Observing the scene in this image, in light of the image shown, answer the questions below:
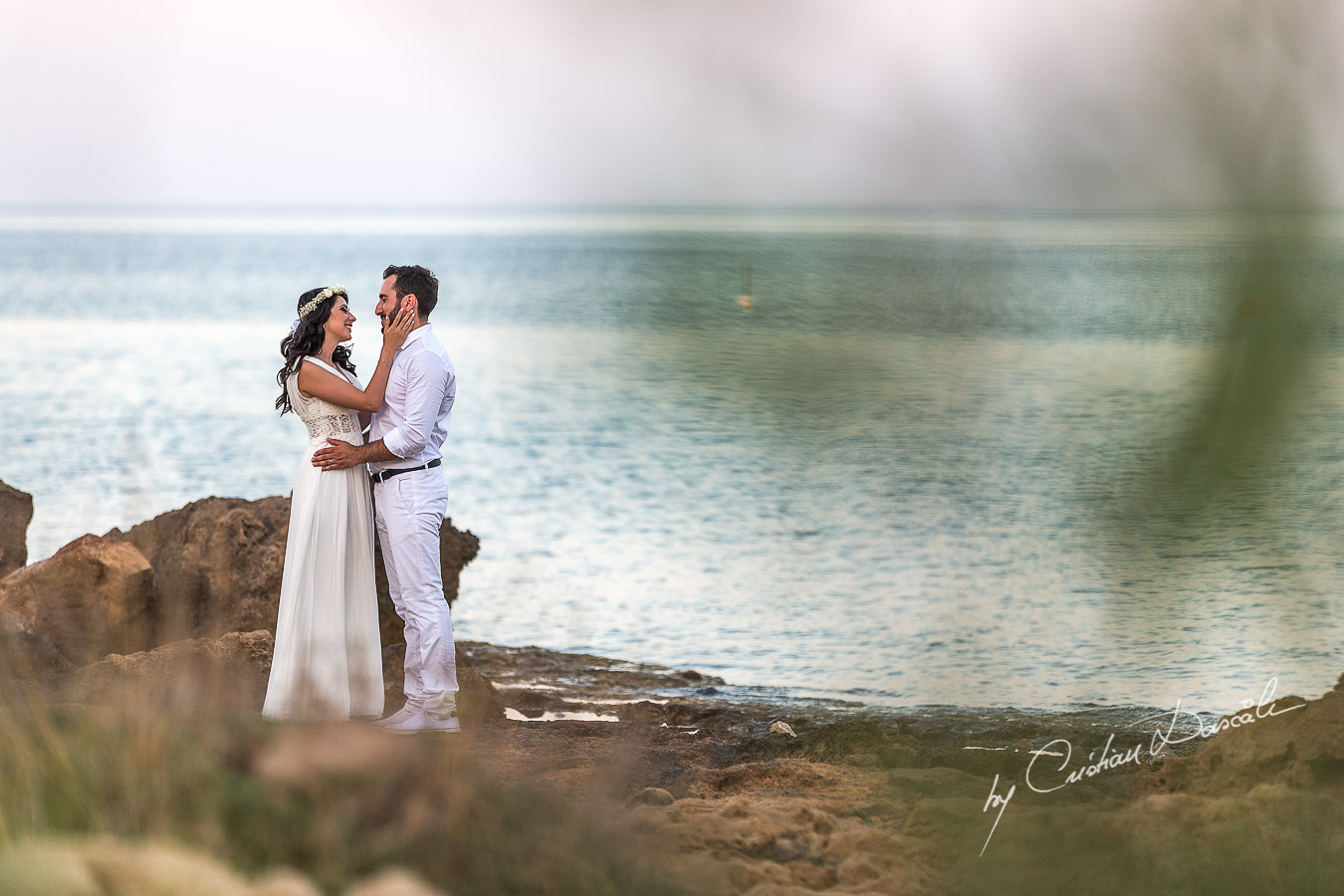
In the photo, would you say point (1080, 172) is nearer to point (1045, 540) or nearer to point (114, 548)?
point (1045, 540)

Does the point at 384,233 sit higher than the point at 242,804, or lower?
higher

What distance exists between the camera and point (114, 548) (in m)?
5.62

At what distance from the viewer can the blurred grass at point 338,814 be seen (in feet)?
5.75

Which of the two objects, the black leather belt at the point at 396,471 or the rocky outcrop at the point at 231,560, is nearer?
the black leather belt at the point at 396,471

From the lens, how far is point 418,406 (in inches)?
188

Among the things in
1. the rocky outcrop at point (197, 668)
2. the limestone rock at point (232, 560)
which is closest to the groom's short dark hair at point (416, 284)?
the rocky outcrop at point (197, 668)

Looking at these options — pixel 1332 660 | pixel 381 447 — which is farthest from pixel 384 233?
pixel 381 447

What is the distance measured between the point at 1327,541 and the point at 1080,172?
0.32m

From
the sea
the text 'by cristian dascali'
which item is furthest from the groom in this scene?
the sea

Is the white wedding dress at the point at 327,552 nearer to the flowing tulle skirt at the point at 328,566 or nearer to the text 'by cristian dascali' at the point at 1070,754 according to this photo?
the flowing tulle skirt at the point at 328,566

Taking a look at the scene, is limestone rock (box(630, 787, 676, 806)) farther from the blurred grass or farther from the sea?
the sea

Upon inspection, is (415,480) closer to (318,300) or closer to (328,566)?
(328,566)

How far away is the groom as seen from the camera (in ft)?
15.6

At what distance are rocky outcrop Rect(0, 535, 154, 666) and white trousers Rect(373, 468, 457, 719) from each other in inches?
51.7
